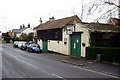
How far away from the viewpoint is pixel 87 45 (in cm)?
2083

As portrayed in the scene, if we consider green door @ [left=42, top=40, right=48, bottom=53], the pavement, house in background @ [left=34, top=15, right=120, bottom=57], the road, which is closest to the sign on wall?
house in background @ [left=34, top=15, right=120, bottom=57]

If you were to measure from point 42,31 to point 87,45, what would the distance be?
15.9 meters

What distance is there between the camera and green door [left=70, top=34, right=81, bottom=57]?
22453 millimetres

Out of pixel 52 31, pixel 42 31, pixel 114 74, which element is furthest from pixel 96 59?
pixel 42 31

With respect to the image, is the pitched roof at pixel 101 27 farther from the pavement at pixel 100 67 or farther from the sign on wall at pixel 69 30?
the pavement at pixel 100 67

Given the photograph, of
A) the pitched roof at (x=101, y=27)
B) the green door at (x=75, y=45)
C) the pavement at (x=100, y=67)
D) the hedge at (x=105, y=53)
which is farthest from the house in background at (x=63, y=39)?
the pavement at (x=100, y=67)

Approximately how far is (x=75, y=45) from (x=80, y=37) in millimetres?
1582

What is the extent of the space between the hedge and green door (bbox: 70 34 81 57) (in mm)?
2553

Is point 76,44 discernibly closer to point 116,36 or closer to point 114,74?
point 116,36

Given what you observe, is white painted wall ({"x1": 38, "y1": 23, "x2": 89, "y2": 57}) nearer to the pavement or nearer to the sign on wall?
the sign on wall

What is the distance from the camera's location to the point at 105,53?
17.2 meters

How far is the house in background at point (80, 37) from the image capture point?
2027 centimetres

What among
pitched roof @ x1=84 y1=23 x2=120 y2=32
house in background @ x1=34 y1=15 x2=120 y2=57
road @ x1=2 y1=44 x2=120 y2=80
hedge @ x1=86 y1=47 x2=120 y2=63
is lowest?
road @ x1=2 y1=44 x2=120 y2=80

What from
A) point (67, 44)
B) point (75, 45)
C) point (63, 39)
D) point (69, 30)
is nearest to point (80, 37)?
point (75, 45)
